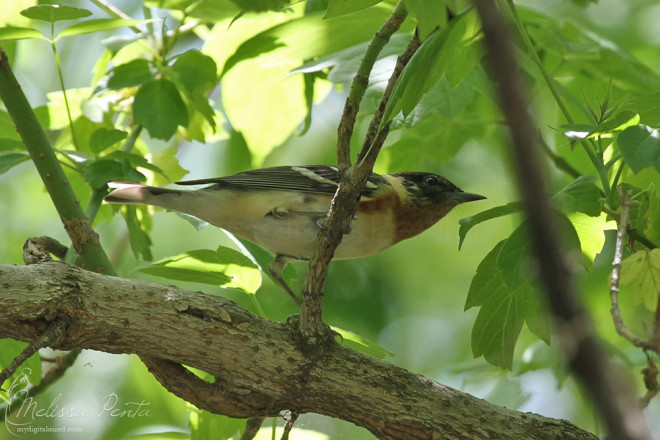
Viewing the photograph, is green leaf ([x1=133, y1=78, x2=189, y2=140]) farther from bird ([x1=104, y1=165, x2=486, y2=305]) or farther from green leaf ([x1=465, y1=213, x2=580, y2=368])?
green leaf ([x1=465, y1=213, x2=580, y2=368])

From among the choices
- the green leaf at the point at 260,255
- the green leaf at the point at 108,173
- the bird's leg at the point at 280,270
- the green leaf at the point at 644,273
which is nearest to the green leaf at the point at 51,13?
the green leaf at the point at 108,173

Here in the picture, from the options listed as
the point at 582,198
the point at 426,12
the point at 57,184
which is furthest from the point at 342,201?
the point at 57,184

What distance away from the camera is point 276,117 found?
4.44 m

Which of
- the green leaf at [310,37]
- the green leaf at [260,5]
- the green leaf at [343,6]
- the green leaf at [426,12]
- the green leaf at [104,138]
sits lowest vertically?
the green leaf at [260,5]

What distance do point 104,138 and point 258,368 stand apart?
1.59 metres

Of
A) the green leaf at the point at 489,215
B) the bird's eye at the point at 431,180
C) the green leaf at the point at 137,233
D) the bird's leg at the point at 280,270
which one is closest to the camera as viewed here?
the green leaf at the point at 489,215

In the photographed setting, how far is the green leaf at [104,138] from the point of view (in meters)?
3.71

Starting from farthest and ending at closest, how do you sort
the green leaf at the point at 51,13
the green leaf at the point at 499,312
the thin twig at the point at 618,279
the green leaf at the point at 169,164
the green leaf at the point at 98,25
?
the green leaf at the point at 169,164 → the green leaf at the point at 98,25 → the green leaf at the point at 51,13 → the green leaf at the point at 499,312 → the thin twig at the point at 618,279

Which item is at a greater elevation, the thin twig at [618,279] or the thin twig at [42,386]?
the thin twig at [618,279]

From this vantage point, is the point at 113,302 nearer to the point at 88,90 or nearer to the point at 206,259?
the point at 206,259

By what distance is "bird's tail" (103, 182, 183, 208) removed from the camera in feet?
12.5

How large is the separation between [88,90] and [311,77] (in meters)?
1.39

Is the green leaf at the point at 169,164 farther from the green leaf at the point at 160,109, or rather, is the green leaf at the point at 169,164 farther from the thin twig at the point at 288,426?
the thin twig at the point at 288,426

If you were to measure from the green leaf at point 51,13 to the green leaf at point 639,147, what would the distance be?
8.03ft
